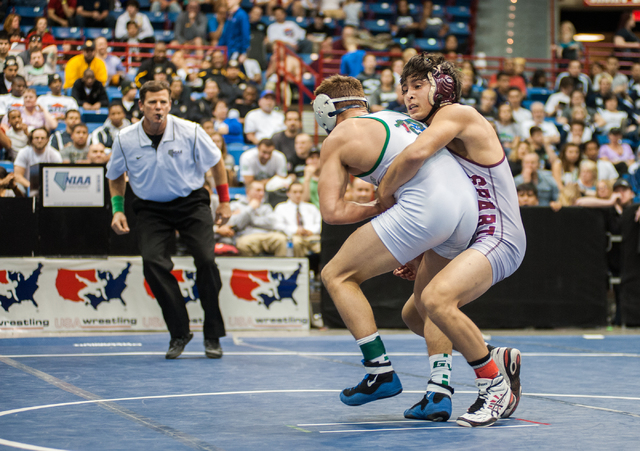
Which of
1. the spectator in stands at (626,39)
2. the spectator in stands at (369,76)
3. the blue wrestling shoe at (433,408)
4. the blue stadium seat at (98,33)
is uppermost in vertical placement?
the spectator in stands at (626,39)

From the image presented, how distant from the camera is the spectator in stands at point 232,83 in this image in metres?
13.6

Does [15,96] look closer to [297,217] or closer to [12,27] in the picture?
[12,27]

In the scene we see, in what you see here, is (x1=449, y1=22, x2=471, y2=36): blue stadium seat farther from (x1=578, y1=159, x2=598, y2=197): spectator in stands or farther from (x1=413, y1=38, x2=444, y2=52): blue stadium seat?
(x1=578, y1=159, x2=598, y2=197): spectator in stands

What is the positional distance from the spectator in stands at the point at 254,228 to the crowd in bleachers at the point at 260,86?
1.07 ft

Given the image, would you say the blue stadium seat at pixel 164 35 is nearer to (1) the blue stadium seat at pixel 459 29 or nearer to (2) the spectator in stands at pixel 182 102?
(2) the spectator in stands at pixel 182 102

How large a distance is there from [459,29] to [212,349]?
46.8ft

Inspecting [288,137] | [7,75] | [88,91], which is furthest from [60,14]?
[288,137]

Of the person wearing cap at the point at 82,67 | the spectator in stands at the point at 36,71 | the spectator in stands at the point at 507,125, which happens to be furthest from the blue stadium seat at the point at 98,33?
the spectator in stands at the point at 507,125

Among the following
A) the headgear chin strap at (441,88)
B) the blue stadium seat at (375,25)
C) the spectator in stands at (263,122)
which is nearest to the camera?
the headgear chin strap at (441,88)

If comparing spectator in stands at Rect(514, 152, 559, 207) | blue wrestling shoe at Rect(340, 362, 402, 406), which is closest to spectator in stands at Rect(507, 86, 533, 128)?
spectator in stands at Rect(514, 152, 559, 207)

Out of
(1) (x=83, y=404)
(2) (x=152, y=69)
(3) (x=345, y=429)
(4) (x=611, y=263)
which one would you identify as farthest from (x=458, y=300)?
(2) (x=152, y=69)

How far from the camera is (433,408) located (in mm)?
3854

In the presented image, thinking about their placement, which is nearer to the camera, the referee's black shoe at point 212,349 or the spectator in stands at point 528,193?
the referee's black shoe at point 212,349

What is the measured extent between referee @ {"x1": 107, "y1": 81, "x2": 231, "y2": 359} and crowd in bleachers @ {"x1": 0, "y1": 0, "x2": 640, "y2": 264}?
3.32 meters
